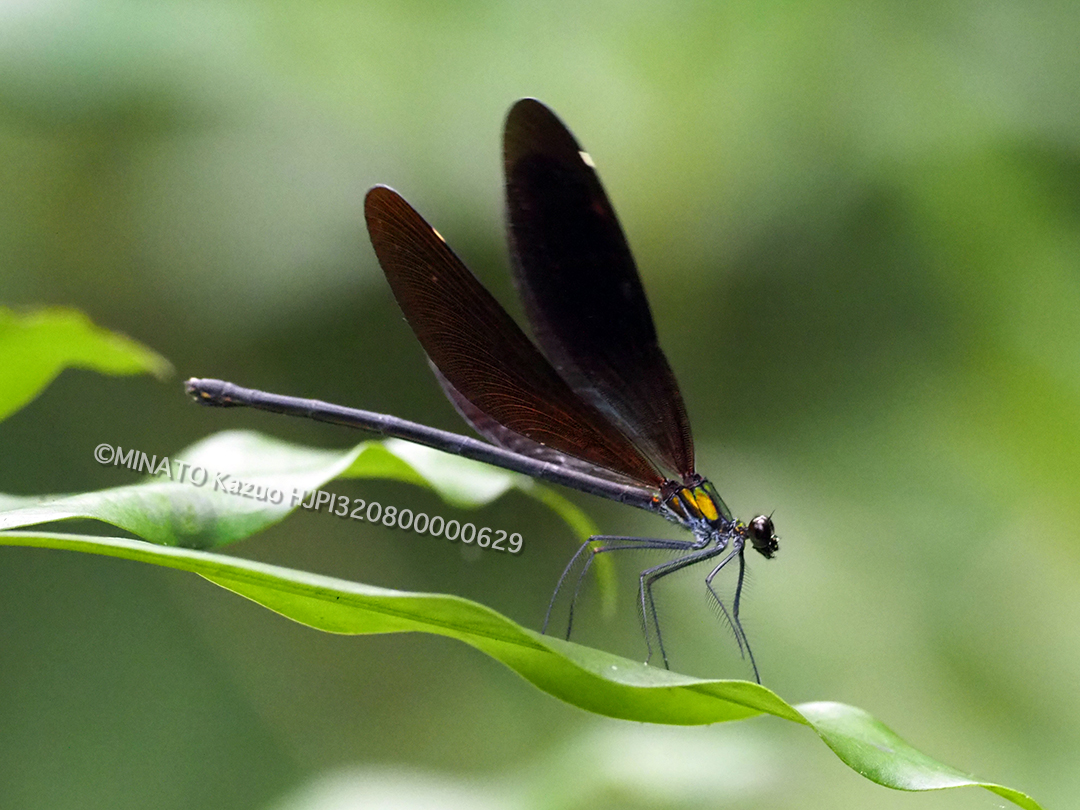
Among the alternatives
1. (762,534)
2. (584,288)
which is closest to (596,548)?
(762,534)

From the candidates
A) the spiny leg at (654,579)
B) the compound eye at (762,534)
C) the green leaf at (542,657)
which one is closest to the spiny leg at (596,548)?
the spiny leg at (654,579)

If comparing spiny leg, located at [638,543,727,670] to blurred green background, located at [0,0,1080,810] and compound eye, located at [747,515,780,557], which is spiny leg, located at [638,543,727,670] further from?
blurred green background, located at [0,0,1080,810]

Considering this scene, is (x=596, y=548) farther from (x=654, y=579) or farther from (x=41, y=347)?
(x=41, y=347)

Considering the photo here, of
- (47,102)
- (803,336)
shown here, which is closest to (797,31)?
(803,336)

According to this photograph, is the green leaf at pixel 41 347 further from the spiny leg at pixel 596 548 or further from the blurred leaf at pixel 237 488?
the spiny leg at pixel 596 548

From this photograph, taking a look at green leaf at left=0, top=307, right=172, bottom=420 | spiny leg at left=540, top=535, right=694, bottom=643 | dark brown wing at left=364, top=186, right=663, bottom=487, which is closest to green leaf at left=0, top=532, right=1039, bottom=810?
green leaf at left=0, top=307, right=172, bottom=420

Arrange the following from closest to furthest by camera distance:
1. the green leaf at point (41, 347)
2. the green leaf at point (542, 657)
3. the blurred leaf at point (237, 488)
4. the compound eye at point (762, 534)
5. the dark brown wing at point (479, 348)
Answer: the green leaf at point (542, 657), the blurred leaf at point (237, 488), the green leaf at point (41, 347), the dark brown wing at point (479, 348), the compound eye at point (762, 534)
